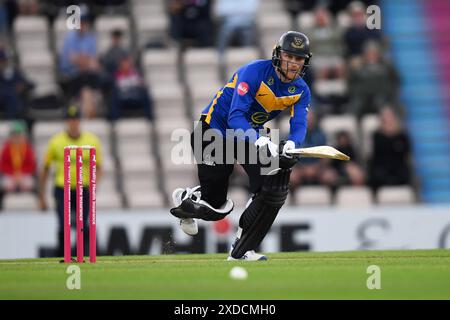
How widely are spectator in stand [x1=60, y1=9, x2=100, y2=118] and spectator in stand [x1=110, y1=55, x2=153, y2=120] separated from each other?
26 centimetres

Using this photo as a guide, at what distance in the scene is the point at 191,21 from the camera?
16297 millimetres

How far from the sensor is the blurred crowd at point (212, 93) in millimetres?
14617

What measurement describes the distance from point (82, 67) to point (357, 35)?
145 inches

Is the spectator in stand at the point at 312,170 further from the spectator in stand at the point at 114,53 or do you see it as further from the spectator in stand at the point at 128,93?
the spectator in stand at the point at 114,53

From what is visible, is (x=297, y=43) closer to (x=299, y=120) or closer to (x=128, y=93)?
(x=299, y=120)

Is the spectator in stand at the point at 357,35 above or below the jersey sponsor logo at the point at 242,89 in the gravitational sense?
above

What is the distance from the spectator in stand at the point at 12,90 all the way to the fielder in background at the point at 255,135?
551 centimetres

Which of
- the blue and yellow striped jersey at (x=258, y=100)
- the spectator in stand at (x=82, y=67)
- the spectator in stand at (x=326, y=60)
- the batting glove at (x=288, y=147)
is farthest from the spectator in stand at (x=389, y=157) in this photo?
the batting glove at (x=288, y=147)

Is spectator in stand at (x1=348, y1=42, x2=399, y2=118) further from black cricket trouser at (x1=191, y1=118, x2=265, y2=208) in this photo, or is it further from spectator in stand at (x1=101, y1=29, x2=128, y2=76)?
black cricket trouser at (x1=191, y1=118, x2=265, y2=208)

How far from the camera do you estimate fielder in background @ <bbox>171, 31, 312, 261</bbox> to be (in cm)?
954

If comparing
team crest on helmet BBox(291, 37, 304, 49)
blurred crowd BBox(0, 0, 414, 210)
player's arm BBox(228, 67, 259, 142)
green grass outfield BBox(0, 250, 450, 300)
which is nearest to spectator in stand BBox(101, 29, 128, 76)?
blurred crowd BBox(0, 0, 414, 210)
